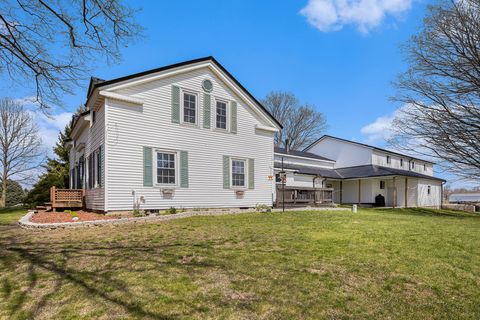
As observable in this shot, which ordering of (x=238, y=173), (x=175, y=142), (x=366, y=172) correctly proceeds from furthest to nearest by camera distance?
(x=366, y=172), (x=238, y=173), (x=175, y=142)

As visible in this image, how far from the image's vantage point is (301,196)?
1802 cm

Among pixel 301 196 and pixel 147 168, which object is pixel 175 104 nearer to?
pixel 147 168

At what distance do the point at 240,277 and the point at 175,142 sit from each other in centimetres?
978

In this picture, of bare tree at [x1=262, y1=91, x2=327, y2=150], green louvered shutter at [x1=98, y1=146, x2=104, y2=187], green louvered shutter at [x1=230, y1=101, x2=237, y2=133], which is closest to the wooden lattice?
green louvered shutter at [x1=98, y1=146, x2=104, y2=187]

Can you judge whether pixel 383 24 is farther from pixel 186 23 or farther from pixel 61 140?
pixel 61 140

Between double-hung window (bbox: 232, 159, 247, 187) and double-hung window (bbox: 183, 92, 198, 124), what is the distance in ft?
9.60

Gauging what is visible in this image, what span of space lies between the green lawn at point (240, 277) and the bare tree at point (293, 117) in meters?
36.2

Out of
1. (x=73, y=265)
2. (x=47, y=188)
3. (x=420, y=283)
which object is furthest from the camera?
(x=47, y=188)

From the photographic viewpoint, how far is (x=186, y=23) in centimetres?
934

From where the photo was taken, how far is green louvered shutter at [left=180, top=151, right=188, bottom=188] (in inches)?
532

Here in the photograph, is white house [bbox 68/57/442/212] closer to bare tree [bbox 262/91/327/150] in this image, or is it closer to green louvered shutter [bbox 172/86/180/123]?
green louvered shutter [bbox 172/86/180/123]

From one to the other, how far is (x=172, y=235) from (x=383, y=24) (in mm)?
12034

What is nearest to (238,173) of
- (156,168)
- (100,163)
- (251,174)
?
(251,174)

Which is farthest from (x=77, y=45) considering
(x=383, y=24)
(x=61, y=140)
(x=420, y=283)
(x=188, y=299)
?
(x=61, y=140)
